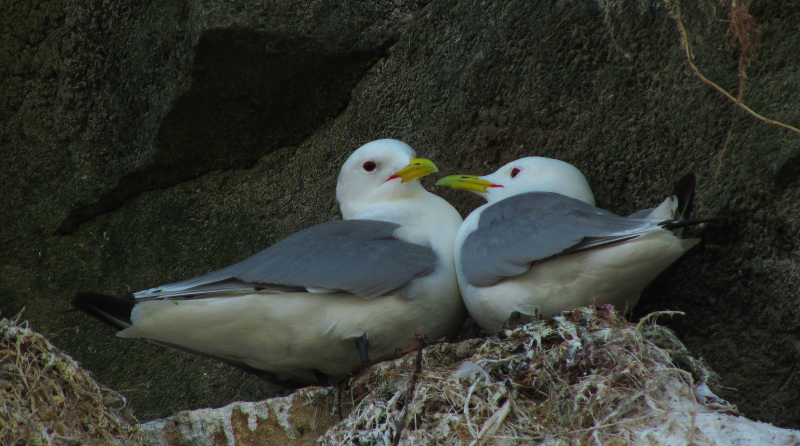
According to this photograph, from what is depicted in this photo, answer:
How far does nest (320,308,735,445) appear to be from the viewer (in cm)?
187

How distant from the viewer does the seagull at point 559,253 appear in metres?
2.14

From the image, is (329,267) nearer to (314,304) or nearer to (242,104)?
(314,304)

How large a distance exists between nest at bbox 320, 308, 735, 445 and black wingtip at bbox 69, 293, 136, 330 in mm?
664

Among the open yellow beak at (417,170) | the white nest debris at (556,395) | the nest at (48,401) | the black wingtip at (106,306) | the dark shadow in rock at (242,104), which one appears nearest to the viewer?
the white nest debris at (556,395)

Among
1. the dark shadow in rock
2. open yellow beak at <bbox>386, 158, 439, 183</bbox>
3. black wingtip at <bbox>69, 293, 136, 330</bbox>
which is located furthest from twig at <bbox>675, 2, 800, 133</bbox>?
black wingtip at <bbox>69, 293, 136, 330</bbox>

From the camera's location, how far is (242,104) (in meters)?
3.43

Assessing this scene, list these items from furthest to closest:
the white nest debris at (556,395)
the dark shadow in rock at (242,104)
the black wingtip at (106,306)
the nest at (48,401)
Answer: the dark shadow in rock at (242,104) → the black wingtip at (106,306) → the nest at (48,401) → the white nest debris at (556,395)

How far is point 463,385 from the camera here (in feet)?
6.56

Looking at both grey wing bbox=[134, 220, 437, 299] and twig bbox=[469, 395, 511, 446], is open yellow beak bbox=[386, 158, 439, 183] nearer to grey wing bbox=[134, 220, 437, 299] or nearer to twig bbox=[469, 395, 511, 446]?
grey wing bbox=[134, 220, 437, 299]

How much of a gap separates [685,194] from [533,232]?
44cm

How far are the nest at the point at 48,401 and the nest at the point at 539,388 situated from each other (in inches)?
22.4

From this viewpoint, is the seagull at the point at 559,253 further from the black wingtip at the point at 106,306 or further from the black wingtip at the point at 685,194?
the black wingtip at the point at 106,306

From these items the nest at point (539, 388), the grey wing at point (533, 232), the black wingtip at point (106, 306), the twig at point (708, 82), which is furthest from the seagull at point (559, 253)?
the black wingtip at point (106, 306)

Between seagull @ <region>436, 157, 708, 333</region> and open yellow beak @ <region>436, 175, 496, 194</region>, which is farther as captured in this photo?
open yellow beak @ <region>436, 175, 496, 194</region>
